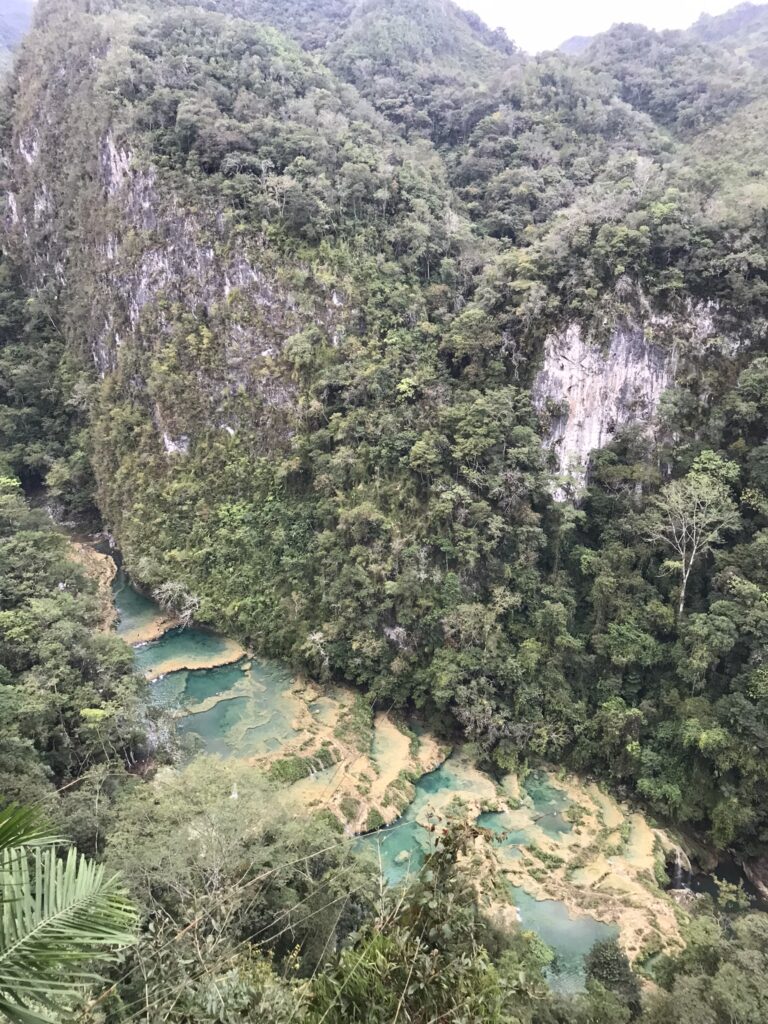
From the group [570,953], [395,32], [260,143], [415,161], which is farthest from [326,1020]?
[395,32]

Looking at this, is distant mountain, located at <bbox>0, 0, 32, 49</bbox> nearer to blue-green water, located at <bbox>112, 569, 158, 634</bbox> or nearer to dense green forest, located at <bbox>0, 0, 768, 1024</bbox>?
dense green forest, located at <bbox>0, 0, 768, 1024</bbox>

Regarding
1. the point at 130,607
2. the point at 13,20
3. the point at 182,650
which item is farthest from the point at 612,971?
the point at 13,20

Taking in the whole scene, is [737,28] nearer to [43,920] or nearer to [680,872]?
[680,872]

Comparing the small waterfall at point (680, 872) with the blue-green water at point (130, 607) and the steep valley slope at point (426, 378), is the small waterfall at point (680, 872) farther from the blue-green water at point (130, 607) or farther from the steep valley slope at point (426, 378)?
the blue-green water at point (130, 607)

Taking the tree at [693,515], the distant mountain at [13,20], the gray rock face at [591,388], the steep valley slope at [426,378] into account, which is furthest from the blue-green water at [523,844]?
the distant mountain at [13,20]

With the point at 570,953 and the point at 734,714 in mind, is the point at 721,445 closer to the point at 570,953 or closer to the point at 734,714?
the point at 734,714

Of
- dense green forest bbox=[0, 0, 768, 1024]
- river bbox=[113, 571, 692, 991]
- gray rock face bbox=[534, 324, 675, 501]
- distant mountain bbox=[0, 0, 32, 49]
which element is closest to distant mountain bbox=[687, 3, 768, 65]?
dense green forest bbox=[0, 0, 768, 1024]
